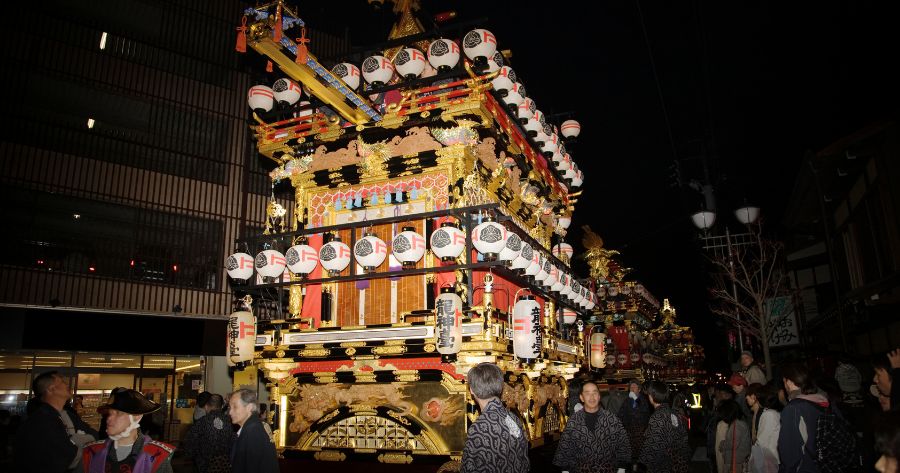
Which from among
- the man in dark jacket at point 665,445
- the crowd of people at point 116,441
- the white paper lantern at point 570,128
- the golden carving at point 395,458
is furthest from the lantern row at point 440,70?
the crowd of people at point 116,441

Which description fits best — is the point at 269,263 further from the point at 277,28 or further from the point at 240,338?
the point at 277,28

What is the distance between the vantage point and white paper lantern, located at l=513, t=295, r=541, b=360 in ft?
31.4

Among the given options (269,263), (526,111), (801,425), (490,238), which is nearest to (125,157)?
(269,263)

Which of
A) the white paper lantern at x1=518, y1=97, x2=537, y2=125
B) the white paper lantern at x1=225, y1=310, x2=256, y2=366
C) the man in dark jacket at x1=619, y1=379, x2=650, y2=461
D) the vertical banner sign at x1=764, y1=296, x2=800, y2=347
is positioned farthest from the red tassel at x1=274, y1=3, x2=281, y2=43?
the vertical banner sign at x1=764, y1=296, x2=800, y2=347

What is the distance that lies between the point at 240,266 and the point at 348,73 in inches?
184

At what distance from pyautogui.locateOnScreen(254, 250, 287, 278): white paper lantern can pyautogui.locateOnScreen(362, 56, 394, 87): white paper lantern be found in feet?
13.3

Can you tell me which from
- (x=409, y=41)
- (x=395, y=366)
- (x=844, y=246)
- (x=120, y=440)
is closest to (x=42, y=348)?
(x=395, y=366)

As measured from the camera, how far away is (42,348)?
1716 centimetres

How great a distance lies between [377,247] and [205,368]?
1331 cm

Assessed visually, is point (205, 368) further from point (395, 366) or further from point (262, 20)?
point (262, 20)

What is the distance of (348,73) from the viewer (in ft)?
40.3

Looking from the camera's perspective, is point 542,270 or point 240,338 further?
point 542,270

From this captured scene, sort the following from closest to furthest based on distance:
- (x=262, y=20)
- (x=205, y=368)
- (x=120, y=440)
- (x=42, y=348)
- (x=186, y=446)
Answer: (x=120, y=440)
(x=186, y=446)
(x=262, y=20)
(x=42, y=348)
(x=205, y=368)

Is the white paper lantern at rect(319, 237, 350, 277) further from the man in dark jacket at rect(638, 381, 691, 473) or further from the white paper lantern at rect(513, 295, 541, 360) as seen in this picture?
the man in dark jacket at rect(638, 381, 691, 473)
